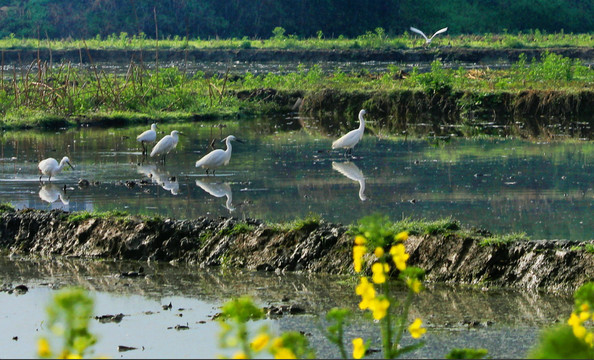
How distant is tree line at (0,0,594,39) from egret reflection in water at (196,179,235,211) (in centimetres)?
6226

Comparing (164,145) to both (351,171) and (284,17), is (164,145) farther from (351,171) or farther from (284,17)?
(284,17)

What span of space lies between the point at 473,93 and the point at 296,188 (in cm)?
1428

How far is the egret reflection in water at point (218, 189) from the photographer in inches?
624

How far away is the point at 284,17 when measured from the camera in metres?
87.6

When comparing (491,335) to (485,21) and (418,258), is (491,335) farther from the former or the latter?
(485,21)

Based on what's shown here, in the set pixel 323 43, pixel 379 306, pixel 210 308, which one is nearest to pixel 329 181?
pixel 210 308

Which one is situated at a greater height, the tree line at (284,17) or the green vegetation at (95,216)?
the tree line at (284,17)

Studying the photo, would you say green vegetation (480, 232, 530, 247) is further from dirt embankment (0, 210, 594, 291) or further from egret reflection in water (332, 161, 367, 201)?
egret reflection in water (332, 161, 367, 201)

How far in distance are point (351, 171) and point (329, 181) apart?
135cm

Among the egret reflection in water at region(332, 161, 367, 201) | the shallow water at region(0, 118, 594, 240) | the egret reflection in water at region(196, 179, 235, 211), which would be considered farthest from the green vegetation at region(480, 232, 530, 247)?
the egret reflection in water at region(332, 161, 367, 201)

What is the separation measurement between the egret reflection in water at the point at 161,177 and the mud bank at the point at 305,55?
1515 inches

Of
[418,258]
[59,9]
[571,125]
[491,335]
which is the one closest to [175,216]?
[418,258]

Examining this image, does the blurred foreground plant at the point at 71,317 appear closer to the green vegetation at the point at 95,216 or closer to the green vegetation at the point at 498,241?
the green vegetation at the point at 498,241

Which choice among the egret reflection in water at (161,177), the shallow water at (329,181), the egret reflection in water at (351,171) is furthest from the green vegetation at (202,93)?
the egret reflection in water at (351,171)
